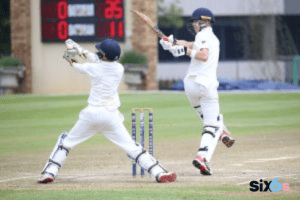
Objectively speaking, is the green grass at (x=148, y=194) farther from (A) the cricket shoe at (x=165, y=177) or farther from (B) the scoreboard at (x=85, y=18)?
(B) the scoreboard at (x=85, y=18)

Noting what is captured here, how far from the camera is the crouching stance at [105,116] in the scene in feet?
36.6

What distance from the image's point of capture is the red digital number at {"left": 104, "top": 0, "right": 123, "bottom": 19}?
32.6 m

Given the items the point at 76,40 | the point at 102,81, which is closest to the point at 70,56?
the point at 102,81

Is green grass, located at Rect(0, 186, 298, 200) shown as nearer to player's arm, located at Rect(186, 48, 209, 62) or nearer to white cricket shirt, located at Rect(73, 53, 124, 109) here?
white cricket shirt, located at Rect(73, 53, 124, 109)

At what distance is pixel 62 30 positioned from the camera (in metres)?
33.2

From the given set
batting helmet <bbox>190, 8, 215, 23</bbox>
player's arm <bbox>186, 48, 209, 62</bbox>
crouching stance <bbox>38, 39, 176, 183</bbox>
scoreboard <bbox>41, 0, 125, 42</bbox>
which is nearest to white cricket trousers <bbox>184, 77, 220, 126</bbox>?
player's arm <bbox>186, 48, 209, 62</bbox>

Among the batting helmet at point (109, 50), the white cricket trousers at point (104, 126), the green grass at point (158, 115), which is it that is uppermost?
the batting helmet at point (109, 50)

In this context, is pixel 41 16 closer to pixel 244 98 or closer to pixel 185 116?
pixel 244 98

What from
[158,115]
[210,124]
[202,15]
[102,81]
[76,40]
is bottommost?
[158,115]

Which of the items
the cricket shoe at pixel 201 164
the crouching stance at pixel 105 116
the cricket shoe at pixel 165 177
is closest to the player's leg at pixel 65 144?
the crouching stance at pixel 105 116

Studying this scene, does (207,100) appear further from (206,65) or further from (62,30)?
(62,30)

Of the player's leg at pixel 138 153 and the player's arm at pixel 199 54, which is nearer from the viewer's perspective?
the player's leg at pixel 138 153

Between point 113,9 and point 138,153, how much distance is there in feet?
71.4

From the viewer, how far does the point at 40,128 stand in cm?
2055
